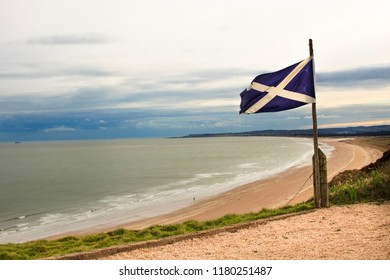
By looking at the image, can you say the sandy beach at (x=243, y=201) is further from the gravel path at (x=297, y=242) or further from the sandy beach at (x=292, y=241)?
the gravel path at (x=297, y=242)

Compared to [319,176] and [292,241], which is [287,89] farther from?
[292,241]

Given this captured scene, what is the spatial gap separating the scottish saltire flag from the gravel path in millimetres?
2341

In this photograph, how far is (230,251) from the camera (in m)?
6.89

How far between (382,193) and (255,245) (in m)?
4.70

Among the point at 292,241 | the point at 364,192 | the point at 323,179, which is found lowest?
the point at 292,241

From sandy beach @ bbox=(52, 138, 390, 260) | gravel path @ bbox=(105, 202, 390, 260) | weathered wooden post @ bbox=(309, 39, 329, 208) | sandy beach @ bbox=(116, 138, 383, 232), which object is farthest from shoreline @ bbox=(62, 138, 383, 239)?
gravel path @ bbox=(105, 202, 390, 260)

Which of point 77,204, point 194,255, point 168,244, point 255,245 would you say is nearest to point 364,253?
point 255,245

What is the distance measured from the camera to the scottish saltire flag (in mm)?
9398

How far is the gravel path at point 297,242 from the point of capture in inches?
255

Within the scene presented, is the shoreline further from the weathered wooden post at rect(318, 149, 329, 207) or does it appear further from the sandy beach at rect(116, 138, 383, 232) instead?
→ the weathered wooden post at rect(318, 149, 329, 207)

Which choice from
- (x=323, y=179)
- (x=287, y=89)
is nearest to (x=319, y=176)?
(x=323, y=179)

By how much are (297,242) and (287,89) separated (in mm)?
3496

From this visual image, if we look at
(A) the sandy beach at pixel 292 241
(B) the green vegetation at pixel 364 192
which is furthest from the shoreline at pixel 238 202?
(A) the sandy beach at pixel 292 241

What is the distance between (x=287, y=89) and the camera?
941 cm
